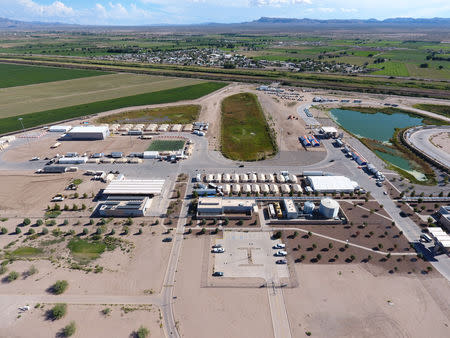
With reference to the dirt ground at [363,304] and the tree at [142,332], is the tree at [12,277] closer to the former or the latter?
the tree at [142,332]

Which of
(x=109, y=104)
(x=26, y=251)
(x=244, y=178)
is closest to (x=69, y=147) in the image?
(x=109, y=104)

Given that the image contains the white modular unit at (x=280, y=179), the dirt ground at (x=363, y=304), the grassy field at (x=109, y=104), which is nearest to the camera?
the dirt ground at (x=363, y=304)

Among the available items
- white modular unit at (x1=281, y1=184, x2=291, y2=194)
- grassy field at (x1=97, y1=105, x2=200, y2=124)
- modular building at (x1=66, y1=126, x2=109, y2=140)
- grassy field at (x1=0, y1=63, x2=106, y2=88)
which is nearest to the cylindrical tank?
white modular unit at (x1=281, y1=184, x2=291, y2=194)

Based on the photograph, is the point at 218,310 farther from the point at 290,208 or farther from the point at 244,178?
the point at 244,178

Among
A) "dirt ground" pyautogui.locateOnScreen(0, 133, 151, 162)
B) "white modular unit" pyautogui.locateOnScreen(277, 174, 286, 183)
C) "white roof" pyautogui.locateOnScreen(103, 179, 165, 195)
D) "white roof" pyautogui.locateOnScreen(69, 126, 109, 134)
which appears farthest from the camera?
"white roof" pyautogui.locateOnScreen(69, 126, 109, 134)

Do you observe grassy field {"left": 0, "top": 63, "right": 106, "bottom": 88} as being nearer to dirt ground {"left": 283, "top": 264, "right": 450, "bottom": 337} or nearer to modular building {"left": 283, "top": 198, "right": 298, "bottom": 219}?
modular building {"left": 283, "top": 198, "right": 298, "bottom": 219}

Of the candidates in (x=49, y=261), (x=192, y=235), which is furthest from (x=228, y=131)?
(x=49, y=261)

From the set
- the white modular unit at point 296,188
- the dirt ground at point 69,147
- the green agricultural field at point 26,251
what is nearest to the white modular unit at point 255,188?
the white modular unit at point 296,188
